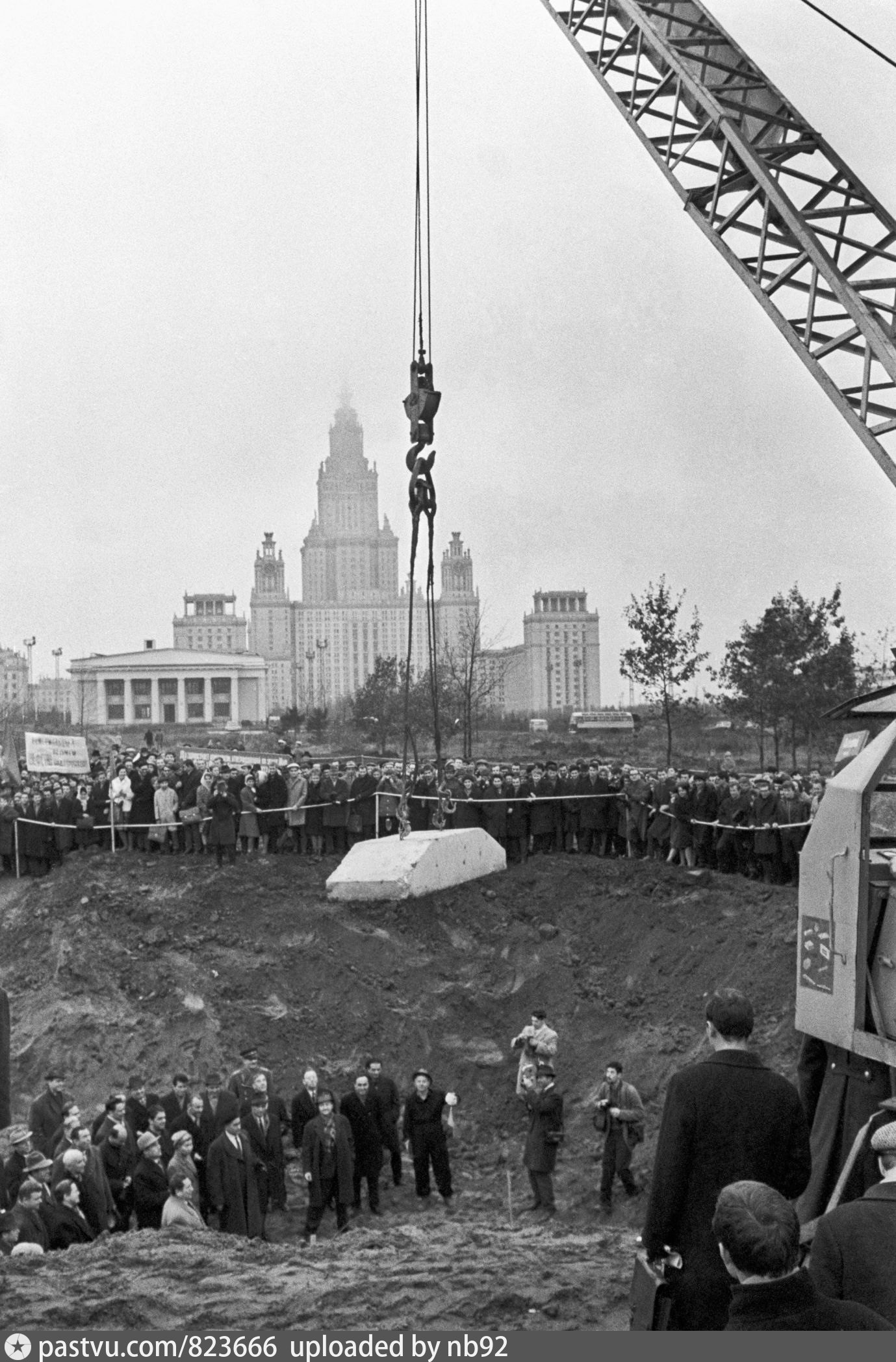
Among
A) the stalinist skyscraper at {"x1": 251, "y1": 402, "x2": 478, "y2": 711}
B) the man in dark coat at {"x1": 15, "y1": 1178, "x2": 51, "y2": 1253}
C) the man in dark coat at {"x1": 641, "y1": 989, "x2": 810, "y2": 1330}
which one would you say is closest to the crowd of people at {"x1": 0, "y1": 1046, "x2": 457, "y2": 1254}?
the man in dark coat at {"x1": 15, "y1": 1178, "x2": 51, "y2": 1253}

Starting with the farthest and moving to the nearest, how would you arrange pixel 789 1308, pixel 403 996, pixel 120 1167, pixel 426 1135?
pixel 403 996
pixel 426 1135
pixel 120 1167
pixel 789 1308

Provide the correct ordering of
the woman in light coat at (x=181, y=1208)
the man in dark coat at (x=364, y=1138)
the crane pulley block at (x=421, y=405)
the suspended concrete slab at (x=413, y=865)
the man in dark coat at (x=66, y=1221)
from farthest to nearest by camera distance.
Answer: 1. the suspended concrete slab at (x=413, y=865)
2. the crane pulley block at (x=421, y=405)
3. the man in dark coat at (x=364, y=1138)
4. the woman in light coat at (x=181, y=1208)
5. the man in dark coat at (x=66, y=1221)

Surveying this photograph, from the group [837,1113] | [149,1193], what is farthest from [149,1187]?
[837,1113]

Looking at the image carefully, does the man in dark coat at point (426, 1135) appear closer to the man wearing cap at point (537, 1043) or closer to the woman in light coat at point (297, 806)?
the man wearing cap at point (537, 1043)

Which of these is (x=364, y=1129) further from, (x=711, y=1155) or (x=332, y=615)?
(x=332, y=615)

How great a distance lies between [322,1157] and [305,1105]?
1102mm

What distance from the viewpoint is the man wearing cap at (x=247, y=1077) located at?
13.2m

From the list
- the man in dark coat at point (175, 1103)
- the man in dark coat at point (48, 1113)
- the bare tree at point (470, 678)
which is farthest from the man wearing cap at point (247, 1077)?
the bare tree at point (470, 678)

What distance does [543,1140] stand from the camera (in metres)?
12.0

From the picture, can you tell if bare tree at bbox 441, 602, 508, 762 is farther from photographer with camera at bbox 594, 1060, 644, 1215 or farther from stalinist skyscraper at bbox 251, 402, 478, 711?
stalinist skyscraper at bbox 251, 402, 478, 711

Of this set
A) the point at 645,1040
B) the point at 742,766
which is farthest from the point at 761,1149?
the point at 742,766

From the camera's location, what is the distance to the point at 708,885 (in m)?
18.3

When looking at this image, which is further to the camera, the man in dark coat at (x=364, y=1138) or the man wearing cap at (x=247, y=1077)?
the man wearing cap at (x=247, y=1077)

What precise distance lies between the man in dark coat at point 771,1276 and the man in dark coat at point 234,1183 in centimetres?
796
